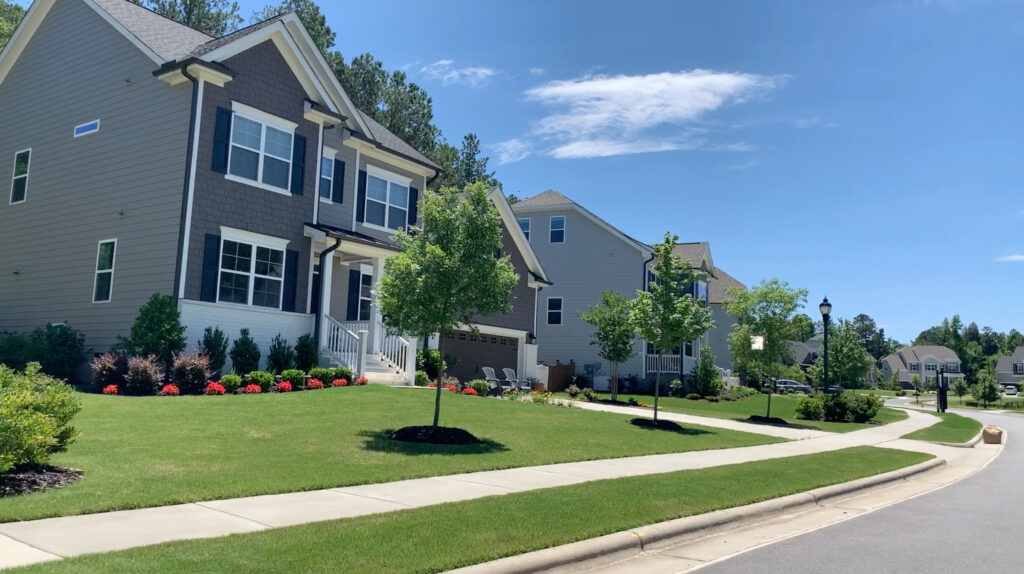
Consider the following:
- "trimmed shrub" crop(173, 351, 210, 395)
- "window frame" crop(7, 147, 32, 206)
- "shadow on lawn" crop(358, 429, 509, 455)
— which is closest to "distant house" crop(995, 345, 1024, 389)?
"shadow on lawn" crop(358, 429, 509, 455)

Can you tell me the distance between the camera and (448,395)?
19.8m

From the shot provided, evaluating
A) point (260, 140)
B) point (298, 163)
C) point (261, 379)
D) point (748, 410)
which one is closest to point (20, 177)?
point (260, 140)

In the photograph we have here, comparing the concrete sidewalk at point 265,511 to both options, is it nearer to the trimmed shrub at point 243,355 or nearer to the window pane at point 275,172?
the trimmed shrub at point 243,355

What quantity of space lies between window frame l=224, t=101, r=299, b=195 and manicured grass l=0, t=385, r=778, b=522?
243 inches

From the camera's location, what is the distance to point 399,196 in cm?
2616

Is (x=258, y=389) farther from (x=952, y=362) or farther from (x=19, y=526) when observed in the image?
(x=952, y=362)

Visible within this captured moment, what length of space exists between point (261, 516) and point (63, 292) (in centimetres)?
1751

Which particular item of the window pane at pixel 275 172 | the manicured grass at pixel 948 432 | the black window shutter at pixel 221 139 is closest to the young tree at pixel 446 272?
the black window shutter at pixel 221 139

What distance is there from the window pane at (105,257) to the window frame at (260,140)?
3988mm

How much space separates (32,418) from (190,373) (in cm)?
946

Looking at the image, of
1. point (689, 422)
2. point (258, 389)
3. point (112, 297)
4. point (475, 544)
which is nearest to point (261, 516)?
point (475, 544)

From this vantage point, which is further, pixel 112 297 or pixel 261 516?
pixel 112 297

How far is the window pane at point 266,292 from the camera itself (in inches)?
783

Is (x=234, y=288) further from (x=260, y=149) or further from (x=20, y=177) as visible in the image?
(x=20, y=177)
